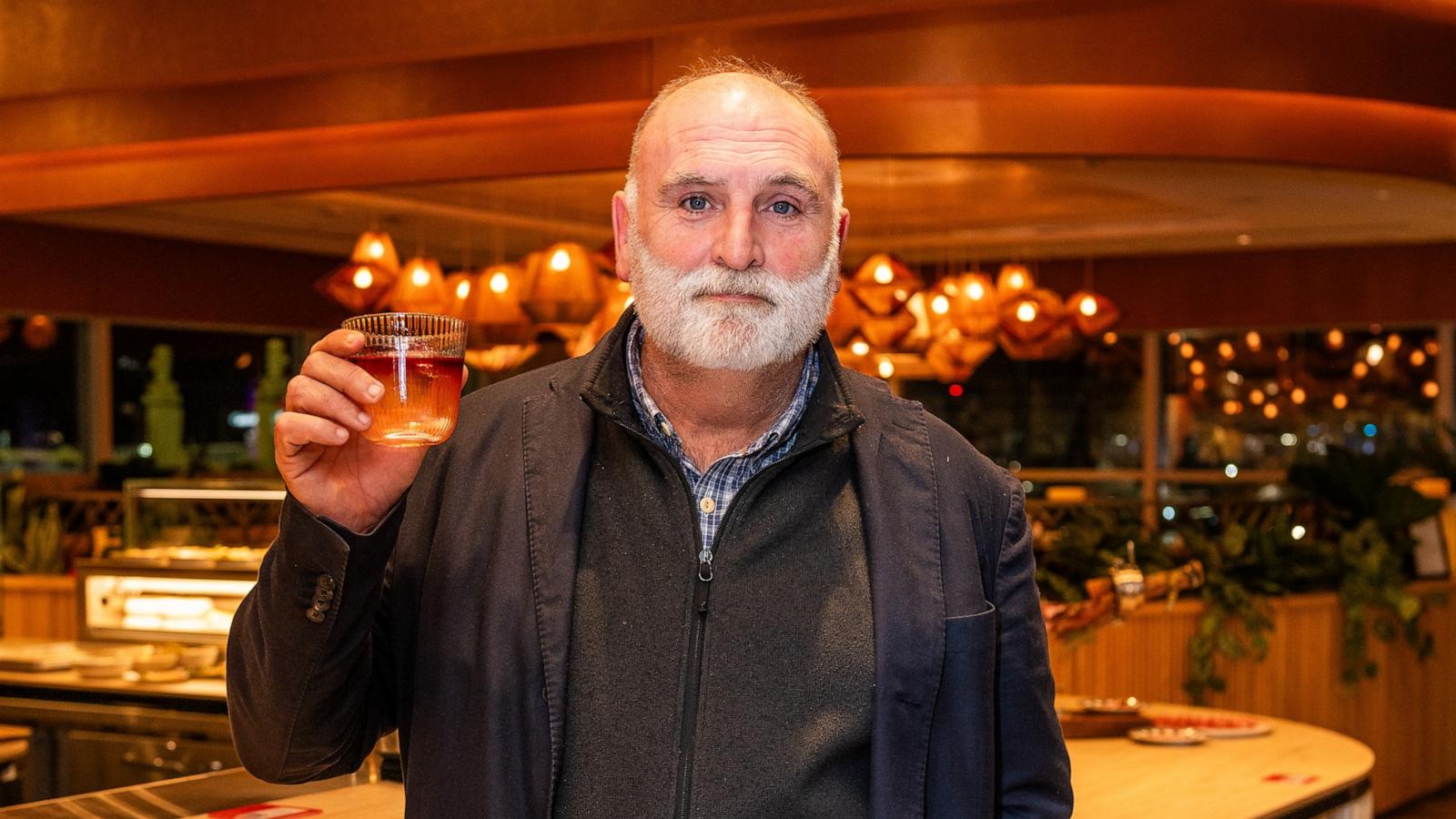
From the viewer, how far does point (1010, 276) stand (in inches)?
359

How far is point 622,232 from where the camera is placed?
1955 mm

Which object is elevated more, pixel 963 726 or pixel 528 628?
pixel 528 628

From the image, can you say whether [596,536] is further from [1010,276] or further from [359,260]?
[1010,276]

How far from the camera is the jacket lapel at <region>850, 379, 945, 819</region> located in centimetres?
172

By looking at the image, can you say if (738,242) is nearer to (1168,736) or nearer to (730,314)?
(730,314)

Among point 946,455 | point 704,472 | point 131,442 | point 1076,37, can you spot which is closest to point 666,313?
point 704,472

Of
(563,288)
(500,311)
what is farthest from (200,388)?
(563,288)

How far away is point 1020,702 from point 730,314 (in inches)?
21.0

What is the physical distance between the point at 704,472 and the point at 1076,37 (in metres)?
4.88

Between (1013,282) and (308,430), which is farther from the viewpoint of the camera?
(1013,282)

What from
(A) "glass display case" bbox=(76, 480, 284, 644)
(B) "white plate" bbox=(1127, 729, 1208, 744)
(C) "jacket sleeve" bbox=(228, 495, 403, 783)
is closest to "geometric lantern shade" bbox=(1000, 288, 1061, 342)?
(A) "glass display case" bbox=(76, 480, 284, 644)

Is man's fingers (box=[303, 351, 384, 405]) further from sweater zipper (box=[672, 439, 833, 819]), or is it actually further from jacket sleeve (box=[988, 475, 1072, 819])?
jacket sleeve (box=[988, 475, 1072, 819])

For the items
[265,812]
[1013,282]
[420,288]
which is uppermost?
[1013,282]

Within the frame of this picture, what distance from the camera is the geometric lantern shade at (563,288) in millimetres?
7047
